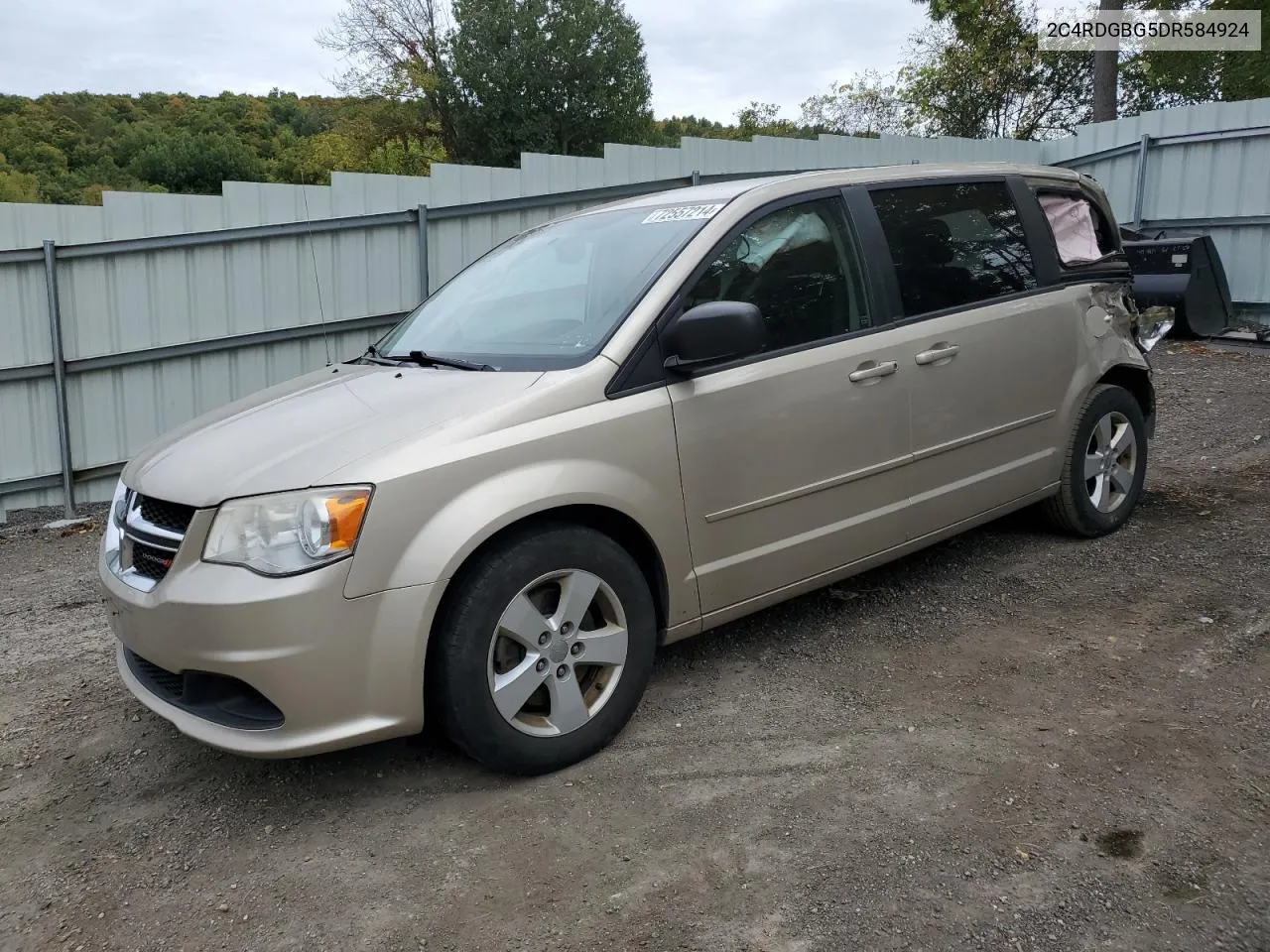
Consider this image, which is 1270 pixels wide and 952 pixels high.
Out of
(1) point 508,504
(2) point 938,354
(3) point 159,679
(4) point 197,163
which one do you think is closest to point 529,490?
(1) point 508,504

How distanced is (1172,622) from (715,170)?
6.84 metres

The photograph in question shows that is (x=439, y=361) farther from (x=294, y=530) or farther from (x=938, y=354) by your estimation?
(x=938, y=354)

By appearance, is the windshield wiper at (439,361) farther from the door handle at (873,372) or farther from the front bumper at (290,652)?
the door handle at (873,372)

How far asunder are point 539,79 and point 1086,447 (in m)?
30.6

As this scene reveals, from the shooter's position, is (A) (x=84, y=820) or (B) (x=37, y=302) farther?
(B) (x=37, y=302)

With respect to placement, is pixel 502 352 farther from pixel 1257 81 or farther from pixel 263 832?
pixel 1257 81

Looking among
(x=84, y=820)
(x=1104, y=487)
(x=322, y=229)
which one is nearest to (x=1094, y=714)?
(x=1104, y=487)

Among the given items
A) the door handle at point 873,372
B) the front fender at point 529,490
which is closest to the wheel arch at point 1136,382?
the door handle at point 873,372

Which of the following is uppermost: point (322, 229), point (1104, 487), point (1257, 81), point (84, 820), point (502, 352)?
point (1257, 81)

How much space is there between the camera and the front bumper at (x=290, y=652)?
8.68 ft

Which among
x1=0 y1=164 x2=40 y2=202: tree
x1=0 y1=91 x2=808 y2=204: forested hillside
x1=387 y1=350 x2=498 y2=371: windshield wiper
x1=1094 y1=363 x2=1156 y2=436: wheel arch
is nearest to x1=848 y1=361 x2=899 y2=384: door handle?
x1=387 y1=350 x2=498 y2=371: windshield wiper

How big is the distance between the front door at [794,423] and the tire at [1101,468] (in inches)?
49.9

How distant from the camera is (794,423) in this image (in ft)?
11.6

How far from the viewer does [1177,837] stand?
2.58m
